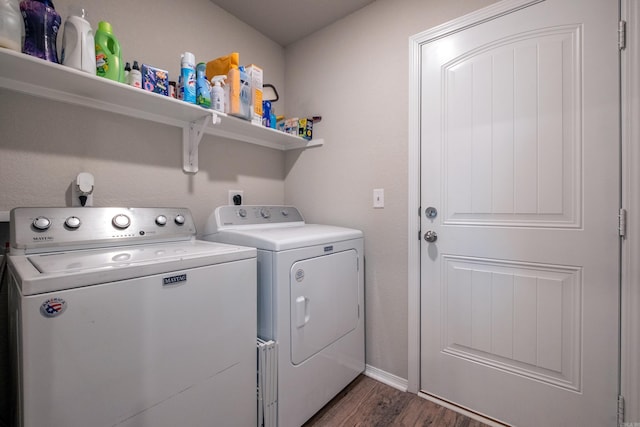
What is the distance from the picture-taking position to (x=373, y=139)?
1868mm

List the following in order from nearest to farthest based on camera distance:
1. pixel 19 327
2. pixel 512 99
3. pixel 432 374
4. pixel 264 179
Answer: pixel 19 327 < pixel 512 99 < pixel 432 374 < pixel 264 179

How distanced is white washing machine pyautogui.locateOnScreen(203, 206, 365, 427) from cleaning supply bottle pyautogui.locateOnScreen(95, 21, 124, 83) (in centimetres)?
78

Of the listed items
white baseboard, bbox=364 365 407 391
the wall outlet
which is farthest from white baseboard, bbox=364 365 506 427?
Answer: the wall outlet

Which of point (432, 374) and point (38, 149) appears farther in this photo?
point (432, 374)

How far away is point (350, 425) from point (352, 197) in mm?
1313

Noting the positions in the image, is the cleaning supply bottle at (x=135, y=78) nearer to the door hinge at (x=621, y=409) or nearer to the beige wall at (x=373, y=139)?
the beige wall at (x=373, y=139)

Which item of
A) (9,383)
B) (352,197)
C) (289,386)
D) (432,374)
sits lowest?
(432,374)

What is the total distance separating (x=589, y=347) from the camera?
1.25 metres

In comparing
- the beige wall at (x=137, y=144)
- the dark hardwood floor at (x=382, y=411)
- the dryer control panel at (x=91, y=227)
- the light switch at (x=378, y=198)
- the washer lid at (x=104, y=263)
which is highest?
the beige wall at (x=137, y=144)

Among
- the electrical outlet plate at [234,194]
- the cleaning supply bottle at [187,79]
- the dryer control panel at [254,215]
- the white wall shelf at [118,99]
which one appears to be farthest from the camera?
the electrical outlet plate at [234,194]

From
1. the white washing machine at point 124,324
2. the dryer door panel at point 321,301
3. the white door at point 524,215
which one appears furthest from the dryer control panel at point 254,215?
the white door at point 524,215

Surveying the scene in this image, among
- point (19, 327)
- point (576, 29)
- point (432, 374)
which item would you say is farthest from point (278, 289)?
point (576, 29)

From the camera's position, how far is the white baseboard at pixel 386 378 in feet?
5.76

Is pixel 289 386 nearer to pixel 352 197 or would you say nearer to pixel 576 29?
pixel 352 197
